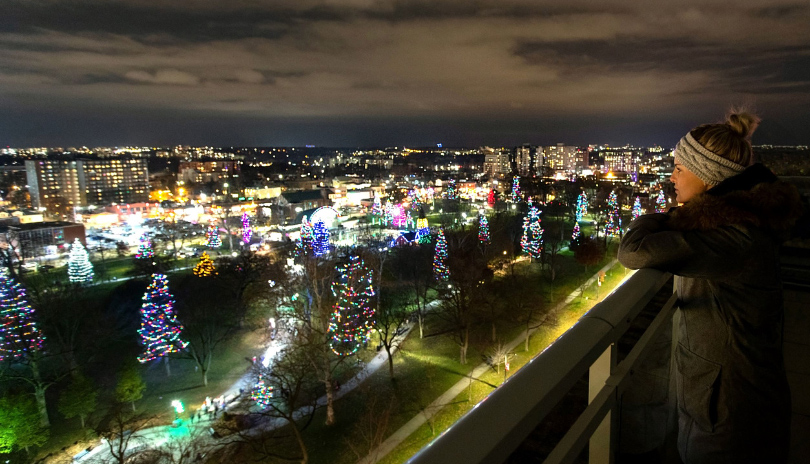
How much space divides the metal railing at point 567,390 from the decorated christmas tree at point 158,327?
15245mm

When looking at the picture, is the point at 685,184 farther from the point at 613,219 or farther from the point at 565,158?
the point at 565,158

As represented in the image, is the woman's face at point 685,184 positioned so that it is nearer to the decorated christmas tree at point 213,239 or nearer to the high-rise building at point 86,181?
the decorated christmas tree at point 213,239

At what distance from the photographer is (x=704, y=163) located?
1.42 meters

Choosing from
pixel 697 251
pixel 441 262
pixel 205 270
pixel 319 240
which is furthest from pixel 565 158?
pixel 697 251

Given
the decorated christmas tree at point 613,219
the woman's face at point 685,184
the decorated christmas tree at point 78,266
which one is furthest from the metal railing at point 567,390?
the decorated christmas tree at point 613,219

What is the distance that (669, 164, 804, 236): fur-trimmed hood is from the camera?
1.20 metres

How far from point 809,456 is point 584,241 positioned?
22250mm

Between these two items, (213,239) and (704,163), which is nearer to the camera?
(704,163)

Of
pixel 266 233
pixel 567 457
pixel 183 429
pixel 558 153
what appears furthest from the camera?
pixel 558 153

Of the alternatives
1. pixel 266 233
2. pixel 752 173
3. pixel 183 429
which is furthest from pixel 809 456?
pixel 266 233

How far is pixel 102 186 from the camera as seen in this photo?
1939 inches

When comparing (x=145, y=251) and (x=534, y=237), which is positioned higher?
(x=534, y=237)

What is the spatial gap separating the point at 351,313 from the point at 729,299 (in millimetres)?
12967

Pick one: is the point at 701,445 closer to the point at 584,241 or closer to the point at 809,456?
the point at 809,456
